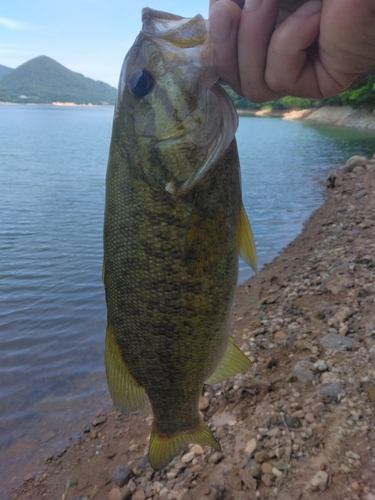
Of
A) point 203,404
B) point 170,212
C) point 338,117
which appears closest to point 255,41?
point 170,212

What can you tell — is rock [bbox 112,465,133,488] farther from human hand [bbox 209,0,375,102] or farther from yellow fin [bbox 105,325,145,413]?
human hand [bbox 209,0,375,102]

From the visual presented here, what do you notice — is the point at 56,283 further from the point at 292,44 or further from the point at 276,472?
the point at 292,44

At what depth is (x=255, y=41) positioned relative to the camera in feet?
5.87

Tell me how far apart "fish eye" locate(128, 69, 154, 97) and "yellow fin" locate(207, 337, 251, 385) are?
176cm

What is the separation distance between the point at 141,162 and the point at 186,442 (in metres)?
2.02

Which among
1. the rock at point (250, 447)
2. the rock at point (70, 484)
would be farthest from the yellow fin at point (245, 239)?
the rock at point (70, 484)

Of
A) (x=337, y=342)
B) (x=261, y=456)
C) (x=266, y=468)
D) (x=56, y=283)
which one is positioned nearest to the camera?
(x=266, y=468)

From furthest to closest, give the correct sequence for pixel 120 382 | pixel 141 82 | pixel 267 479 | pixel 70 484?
1. pixel 70 484
2. pixel 267 479
3. pixel 120 382
4. pixel 141 82

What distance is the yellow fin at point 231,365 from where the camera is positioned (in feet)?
9.44

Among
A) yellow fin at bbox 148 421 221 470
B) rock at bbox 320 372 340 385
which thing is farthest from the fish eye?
rock at bbox 320 372 340 385

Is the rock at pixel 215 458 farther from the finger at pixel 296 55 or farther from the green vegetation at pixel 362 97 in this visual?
the green vegetation at pixel 362 97

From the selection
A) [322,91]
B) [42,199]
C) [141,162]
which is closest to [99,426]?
[141,162]

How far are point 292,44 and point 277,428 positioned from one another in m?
3.50

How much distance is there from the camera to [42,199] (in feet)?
57.5
